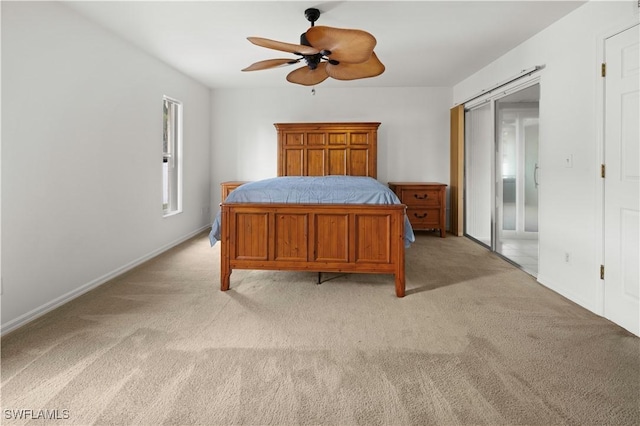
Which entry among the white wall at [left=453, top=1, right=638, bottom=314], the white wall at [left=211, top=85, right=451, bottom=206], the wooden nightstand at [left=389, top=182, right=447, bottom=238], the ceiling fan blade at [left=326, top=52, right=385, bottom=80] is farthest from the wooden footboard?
the white wall at [left=211, top=85, right=451, bottom=206]

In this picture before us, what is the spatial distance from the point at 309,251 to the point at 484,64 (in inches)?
136

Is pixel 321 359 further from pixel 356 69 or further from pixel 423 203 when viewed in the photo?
pixel 423 203

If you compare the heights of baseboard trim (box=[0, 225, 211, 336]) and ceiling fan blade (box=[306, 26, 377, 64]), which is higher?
ceiling fan blade (box=[306, 26, 377, 64])

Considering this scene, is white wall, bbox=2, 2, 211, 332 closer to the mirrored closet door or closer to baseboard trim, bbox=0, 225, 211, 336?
baseboard trim, bbox=0, 225, 211, 336

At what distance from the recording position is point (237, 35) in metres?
3.33

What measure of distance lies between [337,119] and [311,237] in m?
3.38

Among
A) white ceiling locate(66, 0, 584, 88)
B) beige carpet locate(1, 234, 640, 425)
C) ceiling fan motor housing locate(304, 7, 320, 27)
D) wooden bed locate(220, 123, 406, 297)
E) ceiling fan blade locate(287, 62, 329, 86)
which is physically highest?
white ceiling locate(66, 0, 584, 88)

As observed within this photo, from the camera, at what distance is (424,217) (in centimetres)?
525

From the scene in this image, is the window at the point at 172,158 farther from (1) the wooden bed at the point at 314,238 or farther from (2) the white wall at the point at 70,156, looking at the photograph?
(1) the wooden bed at the point at 314,238

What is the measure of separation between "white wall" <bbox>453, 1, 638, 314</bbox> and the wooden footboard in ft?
4.62

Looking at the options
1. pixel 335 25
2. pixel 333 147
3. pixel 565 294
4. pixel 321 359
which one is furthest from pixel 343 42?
pixel 333 147

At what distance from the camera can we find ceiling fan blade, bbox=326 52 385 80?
2.72m

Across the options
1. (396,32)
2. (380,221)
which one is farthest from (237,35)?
(380,221)

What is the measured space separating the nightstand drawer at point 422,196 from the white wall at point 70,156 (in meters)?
3.61
